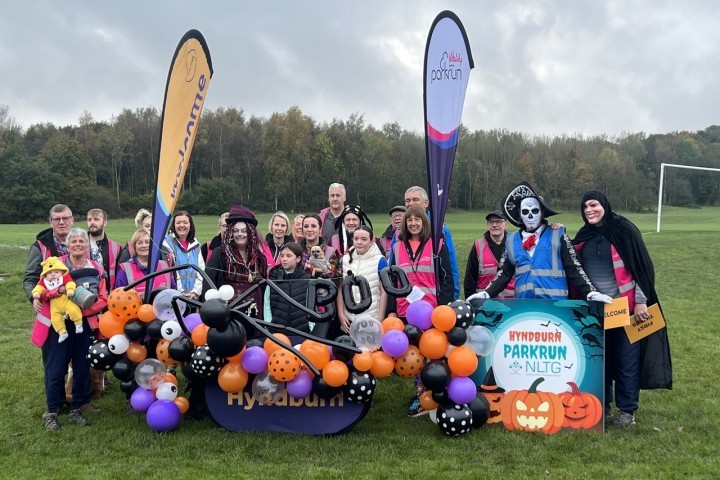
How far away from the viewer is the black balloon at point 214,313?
3779 millimetres

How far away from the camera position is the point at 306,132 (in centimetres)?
4950

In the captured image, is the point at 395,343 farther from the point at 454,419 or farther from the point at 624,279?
the point at 624,279

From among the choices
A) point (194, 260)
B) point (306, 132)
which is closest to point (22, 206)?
point (306, 132)

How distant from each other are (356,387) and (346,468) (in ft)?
1.94

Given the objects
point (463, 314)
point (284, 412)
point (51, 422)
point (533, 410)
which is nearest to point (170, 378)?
point (284, 412)

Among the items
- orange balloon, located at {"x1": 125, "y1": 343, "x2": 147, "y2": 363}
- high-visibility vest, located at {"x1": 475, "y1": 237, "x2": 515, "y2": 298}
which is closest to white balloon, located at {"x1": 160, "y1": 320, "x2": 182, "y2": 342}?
orange balloon, located at {"x1": 125, "y1": 343, "x2": 147, "y2": 363}

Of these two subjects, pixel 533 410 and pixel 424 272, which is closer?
pixel 533 410

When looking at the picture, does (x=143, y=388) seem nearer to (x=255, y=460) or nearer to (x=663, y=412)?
(x=255, y=460)

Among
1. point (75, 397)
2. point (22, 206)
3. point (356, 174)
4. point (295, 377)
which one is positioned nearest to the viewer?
point (295, 377)

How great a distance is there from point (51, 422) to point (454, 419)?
3316mm

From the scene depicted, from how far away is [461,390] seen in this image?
13.6 ft

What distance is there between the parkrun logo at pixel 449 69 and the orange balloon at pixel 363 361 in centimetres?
261

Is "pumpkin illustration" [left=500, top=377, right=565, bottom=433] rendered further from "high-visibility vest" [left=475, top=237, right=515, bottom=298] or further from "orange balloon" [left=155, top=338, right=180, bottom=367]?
"orange balloon" [left=155, top=338, right=180, bottom=367]

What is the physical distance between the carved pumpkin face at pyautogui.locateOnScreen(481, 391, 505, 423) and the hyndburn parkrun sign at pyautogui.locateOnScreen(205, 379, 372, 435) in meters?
1.00
